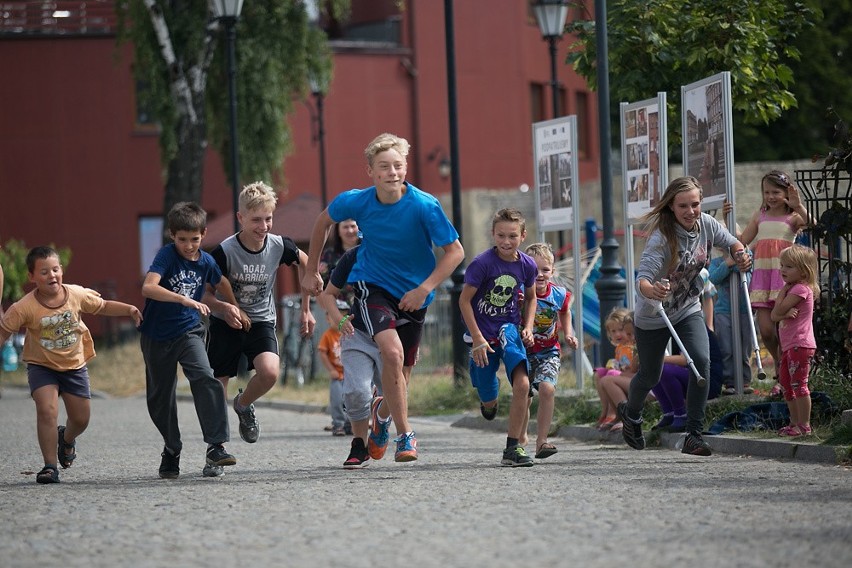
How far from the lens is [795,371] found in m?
10.3

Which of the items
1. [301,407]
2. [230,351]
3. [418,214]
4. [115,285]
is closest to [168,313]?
[230,351]

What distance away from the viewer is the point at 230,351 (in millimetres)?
10430

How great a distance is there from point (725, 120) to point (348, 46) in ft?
90.6

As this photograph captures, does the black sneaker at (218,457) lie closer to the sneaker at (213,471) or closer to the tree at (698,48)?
the sneaker at (213,471)

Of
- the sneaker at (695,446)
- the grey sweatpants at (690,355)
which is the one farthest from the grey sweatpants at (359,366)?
the sneaker at (695,446)

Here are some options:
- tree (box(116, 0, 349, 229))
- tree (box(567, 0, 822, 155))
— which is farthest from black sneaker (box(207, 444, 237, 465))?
tree (box(116, 0, 349, 229))

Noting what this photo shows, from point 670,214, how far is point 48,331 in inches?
157

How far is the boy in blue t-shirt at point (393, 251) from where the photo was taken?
30.8ft

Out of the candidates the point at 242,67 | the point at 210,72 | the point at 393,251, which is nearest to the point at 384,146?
the point at 393,251

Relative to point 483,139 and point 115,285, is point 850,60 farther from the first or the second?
point 115,285

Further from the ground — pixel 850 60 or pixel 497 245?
pixel 850 60

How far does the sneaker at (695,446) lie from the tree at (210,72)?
17.3 m

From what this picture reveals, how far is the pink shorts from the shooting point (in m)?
10.3

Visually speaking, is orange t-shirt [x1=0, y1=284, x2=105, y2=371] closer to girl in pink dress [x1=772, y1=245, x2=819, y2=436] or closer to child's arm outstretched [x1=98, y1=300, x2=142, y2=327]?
child's arm outstretched [x1=98, y1=300, x2=142, y2=327]
